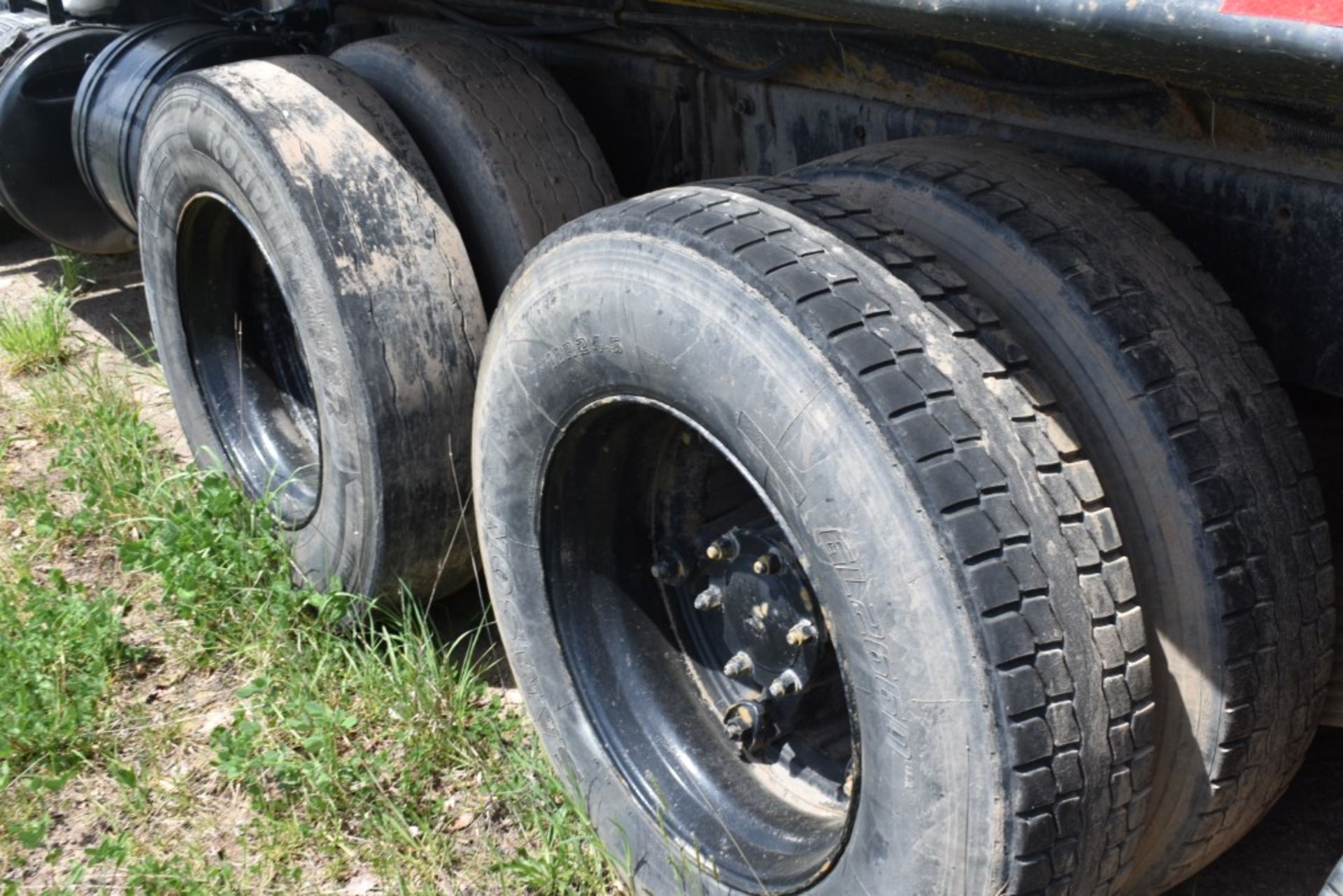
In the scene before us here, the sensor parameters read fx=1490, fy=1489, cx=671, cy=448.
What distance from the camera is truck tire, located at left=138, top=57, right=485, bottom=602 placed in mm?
2809

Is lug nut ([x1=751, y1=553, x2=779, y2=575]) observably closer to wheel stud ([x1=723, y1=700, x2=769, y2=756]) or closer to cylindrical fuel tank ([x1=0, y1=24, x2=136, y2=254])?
wheel stud ([x1=723, y1=700, x2=769, y2=756])

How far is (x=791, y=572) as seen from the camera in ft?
7.56

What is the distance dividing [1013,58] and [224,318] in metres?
2.20

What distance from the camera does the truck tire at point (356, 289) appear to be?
9.21ft

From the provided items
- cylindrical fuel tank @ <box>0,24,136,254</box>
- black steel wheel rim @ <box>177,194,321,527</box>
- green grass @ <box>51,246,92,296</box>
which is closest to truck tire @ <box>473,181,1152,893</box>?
black steel wheel rim @ <box>177,194,321,527</box>

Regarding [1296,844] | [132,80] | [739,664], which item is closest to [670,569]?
[739,664]

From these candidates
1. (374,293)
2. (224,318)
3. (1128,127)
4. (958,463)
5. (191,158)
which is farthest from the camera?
(224,318)

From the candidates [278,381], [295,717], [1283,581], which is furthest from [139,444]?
[1283,581]

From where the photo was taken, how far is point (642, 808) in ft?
7.82

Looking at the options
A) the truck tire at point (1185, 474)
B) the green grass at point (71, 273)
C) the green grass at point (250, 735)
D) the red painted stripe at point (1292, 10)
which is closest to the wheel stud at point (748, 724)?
the green grass at point (250, 735)

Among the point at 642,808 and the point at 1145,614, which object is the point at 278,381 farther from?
the point at 1145,614

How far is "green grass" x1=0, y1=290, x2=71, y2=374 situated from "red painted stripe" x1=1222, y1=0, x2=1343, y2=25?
419 cm

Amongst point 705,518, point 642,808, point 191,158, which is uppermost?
point 191,158

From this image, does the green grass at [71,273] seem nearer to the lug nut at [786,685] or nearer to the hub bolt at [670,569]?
the hub bolt at [670,569]
